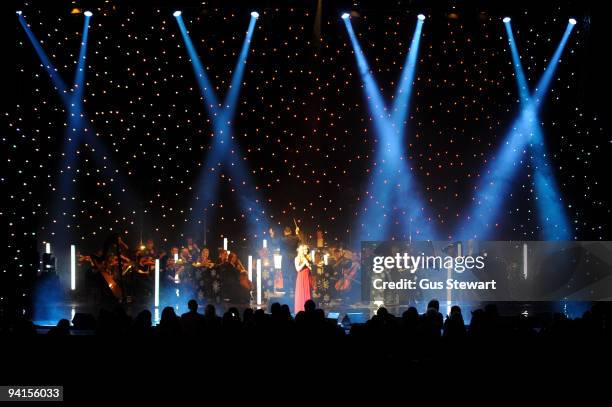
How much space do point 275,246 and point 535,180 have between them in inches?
216

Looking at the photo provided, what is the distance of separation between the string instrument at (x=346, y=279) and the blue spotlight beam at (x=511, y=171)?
2867mm

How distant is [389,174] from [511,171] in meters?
2.54

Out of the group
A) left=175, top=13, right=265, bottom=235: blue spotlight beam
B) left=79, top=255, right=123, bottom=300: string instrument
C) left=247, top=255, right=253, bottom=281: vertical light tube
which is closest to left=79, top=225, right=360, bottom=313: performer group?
left=247, top=255, right=253, bottom=281: vertical light tube

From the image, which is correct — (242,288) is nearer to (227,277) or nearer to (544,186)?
(227,277)

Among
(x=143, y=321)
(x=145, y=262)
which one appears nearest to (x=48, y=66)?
(x=145, y=262)

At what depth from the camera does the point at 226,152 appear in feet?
46.5

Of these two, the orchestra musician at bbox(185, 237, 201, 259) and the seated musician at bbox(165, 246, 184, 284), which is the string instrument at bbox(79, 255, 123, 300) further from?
the orchestra musician at bbox(185, 237, 201, 259)

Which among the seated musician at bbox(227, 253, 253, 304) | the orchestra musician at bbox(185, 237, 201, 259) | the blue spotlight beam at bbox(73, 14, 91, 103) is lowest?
the seated musician at bbox(227, 253, 253, 304)

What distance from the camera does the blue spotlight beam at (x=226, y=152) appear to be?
13.3m

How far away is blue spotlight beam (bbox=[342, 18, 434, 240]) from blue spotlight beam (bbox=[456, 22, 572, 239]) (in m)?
1.05

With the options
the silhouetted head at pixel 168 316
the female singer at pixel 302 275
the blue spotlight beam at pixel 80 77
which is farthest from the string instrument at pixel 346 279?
the silhouetted head at pixel 168 316

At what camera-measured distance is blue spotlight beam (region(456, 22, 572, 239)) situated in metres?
13.4

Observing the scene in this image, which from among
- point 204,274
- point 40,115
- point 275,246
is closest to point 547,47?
point 275,246

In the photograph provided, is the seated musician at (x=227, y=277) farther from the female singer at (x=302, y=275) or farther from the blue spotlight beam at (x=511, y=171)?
the blue spotlight beam at (x=511, y=171)
